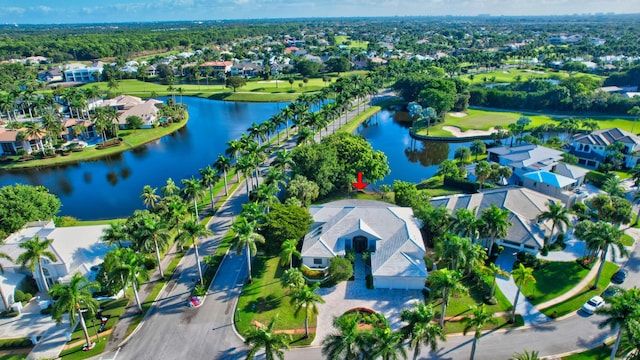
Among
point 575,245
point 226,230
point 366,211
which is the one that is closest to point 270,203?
point 226,230

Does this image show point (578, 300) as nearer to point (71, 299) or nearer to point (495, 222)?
point (495, 222)

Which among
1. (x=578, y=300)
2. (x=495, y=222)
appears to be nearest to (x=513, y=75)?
(x=495, y=222)

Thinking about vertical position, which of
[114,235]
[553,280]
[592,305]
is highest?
[114,235]

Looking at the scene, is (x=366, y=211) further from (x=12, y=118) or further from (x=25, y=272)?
(x=12, y=118)

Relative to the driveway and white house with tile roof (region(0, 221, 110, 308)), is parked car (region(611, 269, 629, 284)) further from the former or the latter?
white house with tile roof (region(0, 221, 110, 308))

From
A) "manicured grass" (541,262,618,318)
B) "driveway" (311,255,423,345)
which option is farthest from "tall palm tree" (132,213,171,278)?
"manicured grass" (541,262,618,318)

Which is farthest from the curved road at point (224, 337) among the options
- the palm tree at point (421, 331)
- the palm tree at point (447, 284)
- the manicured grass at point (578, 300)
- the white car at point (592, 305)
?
the palm tree at point (421, 331)
